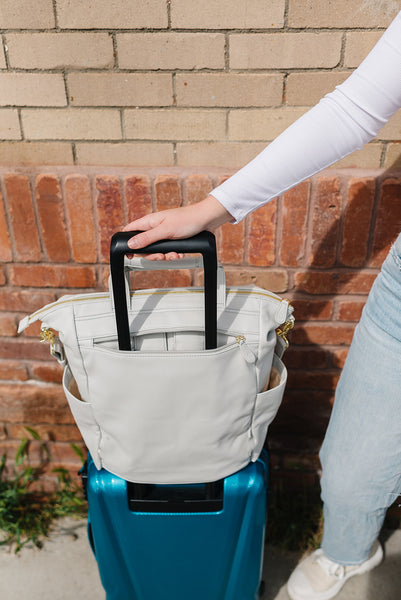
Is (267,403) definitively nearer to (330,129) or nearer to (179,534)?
(179,534)

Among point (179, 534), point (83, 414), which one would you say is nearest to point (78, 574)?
point (179, 534)

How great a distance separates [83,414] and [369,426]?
28.4 inches

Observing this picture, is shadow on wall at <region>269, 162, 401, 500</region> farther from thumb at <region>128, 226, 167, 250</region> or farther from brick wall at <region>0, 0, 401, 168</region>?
thumb at <region>128, 226, 167, 250</region>

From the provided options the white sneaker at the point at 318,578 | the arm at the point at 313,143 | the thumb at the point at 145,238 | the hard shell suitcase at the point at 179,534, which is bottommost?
the white sneaker at the point at 318,578

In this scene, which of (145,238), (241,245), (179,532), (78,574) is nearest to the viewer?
(145,238)

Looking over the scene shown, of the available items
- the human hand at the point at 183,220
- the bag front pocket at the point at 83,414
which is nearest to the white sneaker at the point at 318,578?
the bag front pocket at the point at 83,414

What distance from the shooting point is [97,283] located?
63.9 inches

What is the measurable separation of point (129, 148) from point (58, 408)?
1.02 metres

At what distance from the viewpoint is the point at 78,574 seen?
177cm

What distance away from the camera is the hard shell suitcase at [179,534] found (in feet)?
4.05

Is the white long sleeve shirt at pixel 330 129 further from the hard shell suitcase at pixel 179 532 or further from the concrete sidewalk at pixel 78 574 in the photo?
the concrete sidewalk at pixel 78 574

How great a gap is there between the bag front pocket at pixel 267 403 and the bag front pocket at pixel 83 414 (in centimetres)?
39

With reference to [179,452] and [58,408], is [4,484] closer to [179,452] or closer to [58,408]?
[58,408]

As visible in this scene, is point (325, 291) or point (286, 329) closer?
point (286, 329)
